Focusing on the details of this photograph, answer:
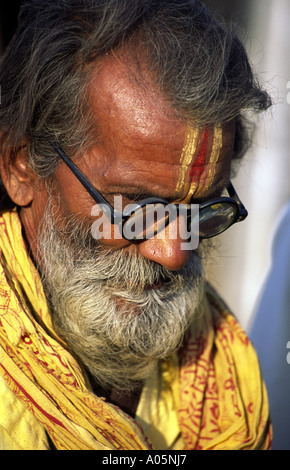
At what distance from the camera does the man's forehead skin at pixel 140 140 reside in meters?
1.38

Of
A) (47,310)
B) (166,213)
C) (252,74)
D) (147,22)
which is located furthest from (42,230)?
(252,74)

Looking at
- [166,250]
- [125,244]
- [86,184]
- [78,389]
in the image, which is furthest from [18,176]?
[78,389]

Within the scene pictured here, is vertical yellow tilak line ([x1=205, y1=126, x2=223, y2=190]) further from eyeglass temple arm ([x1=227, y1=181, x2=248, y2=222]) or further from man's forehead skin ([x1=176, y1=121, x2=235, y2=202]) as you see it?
eyeglass temple arm ([x1=227, y1=181, x2=248, y2=222])

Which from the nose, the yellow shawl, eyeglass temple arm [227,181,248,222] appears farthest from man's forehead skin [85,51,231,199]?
the yellow shawl

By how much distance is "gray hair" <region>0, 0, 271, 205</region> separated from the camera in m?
1.41

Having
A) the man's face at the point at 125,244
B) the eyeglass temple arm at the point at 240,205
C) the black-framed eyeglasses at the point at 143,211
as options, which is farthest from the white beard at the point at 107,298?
the eyeglass temple arm at the point at 240,205

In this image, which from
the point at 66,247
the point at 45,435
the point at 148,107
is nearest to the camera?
the point at 148,107

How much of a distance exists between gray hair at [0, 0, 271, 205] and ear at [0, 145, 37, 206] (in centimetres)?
2

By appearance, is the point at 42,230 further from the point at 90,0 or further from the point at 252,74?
the point at 252,74

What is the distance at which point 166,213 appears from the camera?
146cm

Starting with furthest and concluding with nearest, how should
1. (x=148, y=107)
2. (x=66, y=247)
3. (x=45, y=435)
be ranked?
1. (x=66, y=247)
2. (x=45, y=435)
3. (x=148, y=107)

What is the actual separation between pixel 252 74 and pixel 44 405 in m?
1.13

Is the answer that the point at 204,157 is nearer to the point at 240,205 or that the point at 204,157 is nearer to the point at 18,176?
the point at 240,205

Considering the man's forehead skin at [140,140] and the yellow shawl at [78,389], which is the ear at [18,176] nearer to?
the yellow shawl at [78,389]
